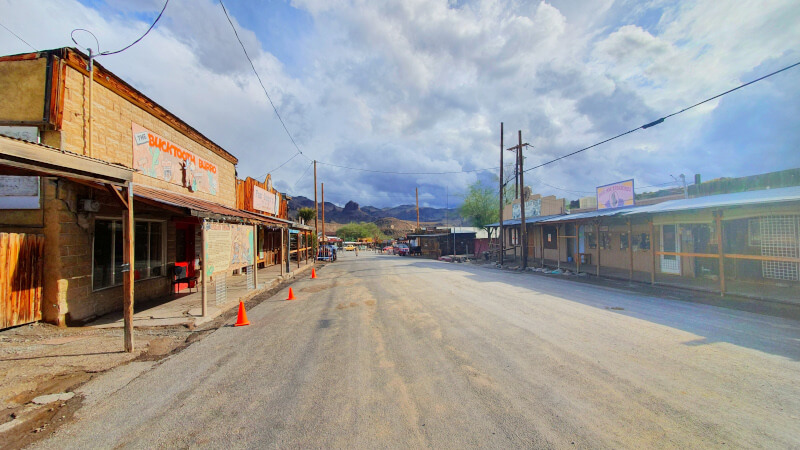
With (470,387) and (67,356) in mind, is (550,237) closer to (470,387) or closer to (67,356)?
(470,387)

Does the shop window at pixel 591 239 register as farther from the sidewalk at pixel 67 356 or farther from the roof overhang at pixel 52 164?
the roof overhang at pixel 52 164

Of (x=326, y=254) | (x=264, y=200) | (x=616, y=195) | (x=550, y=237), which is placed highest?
(x=264, y=200)

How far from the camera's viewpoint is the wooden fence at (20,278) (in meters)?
6.03

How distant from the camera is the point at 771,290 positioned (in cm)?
1048

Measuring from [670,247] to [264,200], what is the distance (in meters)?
22.2

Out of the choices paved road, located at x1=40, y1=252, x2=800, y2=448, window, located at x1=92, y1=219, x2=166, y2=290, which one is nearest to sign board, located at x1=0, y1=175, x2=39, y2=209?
window, located at x1=92, y1=219, x2=166, y2=290

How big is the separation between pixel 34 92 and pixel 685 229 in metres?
21.4

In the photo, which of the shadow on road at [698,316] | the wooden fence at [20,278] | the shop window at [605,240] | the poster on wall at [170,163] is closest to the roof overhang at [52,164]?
the wooden fence at [20,278]

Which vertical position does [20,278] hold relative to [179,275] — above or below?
above

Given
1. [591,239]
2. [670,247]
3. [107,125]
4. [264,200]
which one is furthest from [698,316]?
[264,200]

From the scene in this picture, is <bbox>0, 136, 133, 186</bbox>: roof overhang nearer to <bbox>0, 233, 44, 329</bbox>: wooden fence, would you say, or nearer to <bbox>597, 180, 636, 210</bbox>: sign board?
<bbox>0, 233, 44, 329</bbox>: wooden fence

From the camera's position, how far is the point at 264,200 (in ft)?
71.7

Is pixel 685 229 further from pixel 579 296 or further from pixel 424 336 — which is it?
pixel 424 336

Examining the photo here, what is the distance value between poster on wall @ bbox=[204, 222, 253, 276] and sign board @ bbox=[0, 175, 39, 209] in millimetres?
3236
